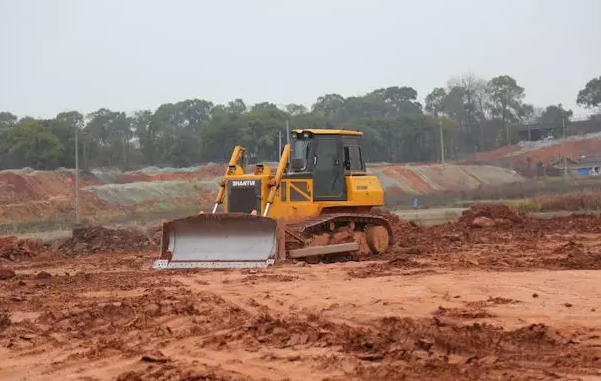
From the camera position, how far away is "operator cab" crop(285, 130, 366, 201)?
17.2 metres

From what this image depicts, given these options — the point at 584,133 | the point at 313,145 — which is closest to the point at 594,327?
the point at 313,145

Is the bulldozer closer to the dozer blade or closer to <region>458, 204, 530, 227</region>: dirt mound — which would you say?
the dozer blade

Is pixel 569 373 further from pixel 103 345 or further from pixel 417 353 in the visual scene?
pixel 103 345

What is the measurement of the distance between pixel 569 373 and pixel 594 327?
1874 millimetres

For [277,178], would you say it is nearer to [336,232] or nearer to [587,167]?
[336,232]

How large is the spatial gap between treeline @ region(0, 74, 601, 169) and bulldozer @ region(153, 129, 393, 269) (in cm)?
2195

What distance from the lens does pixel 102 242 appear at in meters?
23.5

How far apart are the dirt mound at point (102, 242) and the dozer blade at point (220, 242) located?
23.4 ft

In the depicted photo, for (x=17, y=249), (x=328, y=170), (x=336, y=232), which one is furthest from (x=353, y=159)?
(x=17, y=249)

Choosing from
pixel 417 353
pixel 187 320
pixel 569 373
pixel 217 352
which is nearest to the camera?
pixel 569 373

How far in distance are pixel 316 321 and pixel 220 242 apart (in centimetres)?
706

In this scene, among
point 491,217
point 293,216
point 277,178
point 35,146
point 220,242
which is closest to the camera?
point 220,242

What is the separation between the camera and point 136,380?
6.83 metres

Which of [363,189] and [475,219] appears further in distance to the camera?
[475,219]
